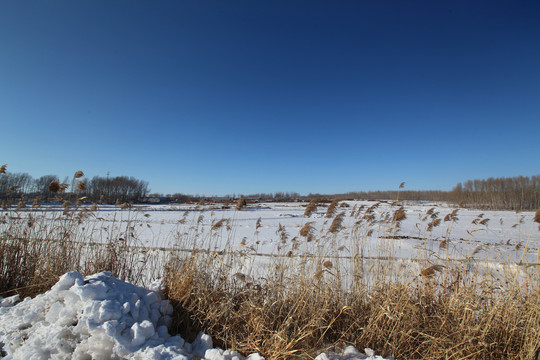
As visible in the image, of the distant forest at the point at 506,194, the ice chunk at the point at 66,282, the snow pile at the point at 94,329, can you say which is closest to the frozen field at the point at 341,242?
the snow pile at the point at 94,329

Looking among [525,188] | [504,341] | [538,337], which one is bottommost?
[504,341]

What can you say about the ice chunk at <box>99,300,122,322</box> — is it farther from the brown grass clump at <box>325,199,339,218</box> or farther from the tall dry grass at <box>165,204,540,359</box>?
the brown grass clump at <box>325,199,339,218</box>

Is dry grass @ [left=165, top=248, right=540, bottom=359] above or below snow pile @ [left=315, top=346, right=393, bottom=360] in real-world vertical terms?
above

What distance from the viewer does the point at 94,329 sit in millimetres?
1868

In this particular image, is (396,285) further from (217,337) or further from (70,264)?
(70,264)

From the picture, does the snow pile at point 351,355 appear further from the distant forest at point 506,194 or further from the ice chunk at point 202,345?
the distant forest at point 506,194

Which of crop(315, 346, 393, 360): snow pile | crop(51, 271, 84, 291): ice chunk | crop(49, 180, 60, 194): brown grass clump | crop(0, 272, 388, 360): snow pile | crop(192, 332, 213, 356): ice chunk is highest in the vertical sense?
crop(49, 180, 60, 194): brown grass clump

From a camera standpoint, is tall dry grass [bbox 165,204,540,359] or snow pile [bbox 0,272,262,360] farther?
tall dry grass [bbox 165,204,540,359]

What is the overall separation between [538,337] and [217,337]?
327cm

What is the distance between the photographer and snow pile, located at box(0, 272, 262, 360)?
1.84 meters

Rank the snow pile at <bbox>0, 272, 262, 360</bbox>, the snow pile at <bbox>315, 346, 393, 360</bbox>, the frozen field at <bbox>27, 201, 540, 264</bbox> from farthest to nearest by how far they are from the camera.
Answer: the frozen field at <bbox>27, 201, 540, 264</bbox>, the snow pile at <bbox>315, 346, 393, 360</bbox>, the snow pile at <bbox>0, 272, 262, 360</bbox>

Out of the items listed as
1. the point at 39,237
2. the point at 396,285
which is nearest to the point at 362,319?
the point at 396,285

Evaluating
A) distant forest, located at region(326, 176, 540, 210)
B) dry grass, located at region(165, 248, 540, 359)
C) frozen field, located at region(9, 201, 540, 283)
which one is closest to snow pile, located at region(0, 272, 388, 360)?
dry grass, located at region(165, 248, 540, 359)

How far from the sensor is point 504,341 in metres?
2.47
